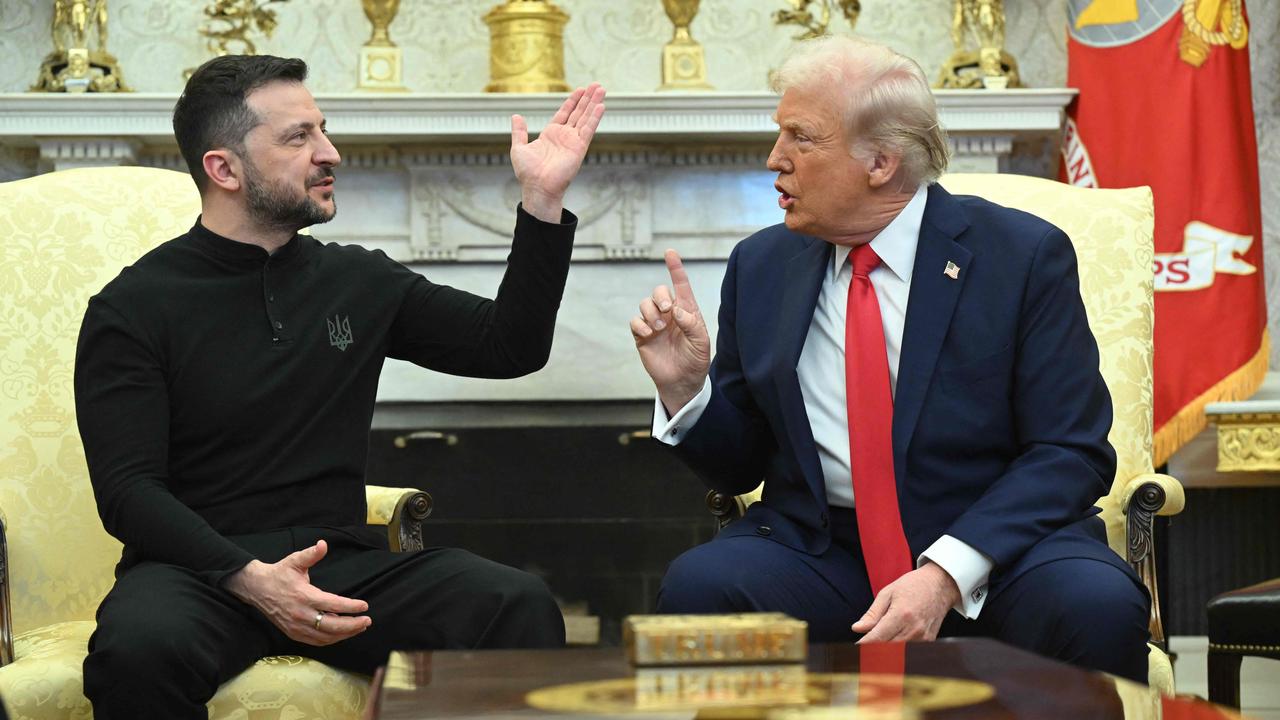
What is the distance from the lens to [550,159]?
A: 8.21 feet

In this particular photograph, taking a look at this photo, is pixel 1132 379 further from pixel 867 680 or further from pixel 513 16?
pixel 513 16

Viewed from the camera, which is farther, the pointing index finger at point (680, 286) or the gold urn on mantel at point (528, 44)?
the gold urn on mantel at point (528, 44)

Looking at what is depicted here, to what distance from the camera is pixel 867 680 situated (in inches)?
62.5

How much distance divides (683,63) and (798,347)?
223 cm

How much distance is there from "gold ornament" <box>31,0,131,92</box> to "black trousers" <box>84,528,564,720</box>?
95.8 inches

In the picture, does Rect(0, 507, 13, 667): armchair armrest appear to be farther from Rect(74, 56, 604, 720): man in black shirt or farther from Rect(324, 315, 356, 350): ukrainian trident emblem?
Rect(324, 315, 356, 350): ukrainian trident emblem

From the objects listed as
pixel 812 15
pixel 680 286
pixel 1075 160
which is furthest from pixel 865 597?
pixel 812 15

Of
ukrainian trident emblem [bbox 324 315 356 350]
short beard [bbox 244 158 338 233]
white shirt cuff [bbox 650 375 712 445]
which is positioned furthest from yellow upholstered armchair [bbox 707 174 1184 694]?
short beard [bbox 244 158 338 233]

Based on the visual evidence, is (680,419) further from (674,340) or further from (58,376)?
(58,376)

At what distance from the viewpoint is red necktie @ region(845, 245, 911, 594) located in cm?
231

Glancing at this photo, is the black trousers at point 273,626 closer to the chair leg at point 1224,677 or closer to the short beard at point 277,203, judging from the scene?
the short beard at point 277,203

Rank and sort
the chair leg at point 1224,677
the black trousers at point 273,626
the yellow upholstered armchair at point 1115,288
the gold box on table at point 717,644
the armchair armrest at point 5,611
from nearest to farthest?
the gold box on table at point 717,644 → the black trousers at point 273,626 → the armchair armrest at point 5,611 → the chair leg at point 1224,677 → the yellow upholstered armchair at point 1115,288

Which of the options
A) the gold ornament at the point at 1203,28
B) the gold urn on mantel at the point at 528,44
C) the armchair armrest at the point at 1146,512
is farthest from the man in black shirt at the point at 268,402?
the gold ornament at the point at 1203,28

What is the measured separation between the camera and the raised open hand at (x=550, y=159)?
248cm
